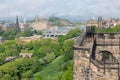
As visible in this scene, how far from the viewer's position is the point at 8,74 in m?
66.4

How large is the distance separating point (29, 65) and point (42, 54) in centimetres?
1977

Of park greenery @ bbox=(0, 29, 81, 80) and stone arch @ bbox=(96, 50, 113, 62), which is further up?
stone arch @ bbox=(96, 50, 113, 62)

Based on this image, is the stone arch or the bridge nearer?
the bridge

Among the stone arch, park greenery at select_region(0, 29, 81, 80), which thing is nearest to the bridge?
the stone arch

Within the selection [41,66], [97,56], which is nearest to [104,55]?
[97,56]

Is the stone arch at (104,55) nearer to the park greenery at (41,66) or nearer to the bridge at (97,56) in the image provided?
the bridge at (97,56)

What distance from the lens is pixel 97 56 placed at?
847 inches

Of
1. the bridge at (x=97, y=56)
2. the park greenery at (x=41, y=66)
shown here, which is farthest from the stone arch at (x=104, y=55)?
the park greenery at (x=41, y=66)

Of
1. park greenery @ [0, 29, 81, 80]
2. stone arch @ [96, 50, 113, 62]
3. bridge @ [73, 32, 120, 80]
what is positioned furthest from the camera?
park greenery @ [0, 29, 81, 80]

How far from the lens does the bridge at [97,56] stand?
48.1 feet

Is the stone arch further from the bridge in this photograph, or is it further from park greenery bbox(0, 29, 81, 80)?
park greenery bbox(0, 29, 81, 80)

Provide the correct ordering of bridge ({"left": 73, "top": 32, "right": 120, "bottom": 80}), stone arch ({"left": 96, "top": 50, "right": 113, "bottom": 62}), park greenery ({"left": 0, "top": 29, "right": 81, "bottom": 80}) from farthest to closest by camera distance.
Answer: park greenery ({"left": 0, "top": 29, "right": 81, "bottom": 80}) < stone arch ({"left": 96, "top": 50, "right": 113, "bottom": 62}) < bridge ({"left": 73, "top": 32, "right": 120, "bottom": 80})

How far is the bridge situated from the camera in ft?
48.1

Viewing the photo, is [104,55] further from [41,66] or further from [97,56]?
[41,66]
